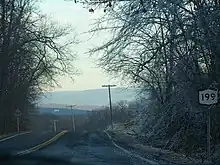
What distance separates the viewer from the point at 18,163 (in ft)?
51.0

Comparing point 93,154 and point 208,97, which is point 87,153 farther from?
point 208,97

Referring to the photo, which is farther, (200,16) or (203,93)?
(200,16)

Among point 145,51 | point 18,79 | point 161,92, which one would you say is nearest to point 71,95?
point 18,79

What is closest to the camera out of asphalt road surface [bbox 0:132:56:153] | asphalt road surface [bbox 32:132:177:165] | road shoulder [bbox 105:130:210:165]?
asphalt road surface [bbox 32:132:177:165]

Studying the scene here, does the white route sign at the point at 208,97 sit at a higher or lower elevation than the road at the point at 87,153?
higher

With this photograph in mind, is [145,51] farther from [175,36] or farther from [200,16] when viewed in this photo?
[200,16]

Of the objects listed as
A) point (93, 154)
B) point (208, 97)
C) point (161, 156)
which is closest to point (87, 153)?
point (93, 154)

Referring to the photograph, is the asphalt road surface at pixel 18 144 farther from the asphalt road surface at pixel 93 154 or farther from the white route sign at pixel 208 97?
the white route sign at pixel 208 97

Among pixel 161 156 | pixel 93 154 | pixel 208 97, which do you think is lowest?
pixel 161 156

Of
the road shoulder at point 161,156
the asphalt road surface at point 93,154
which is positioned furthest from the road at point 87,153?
the road shoulder at point 161,156

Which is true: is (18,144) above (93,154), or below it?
above

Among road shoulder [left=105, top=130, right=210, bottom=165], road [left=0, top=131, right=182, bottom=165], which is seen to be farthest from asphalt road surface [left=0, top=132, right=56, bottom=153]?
road shoulder [left=105, top=130, right=210, bottom=165]

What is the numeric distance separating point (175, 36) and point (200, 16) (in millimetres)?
2287

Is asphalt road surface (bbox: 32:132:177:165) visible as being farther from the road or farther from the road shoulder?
the road shoulder
